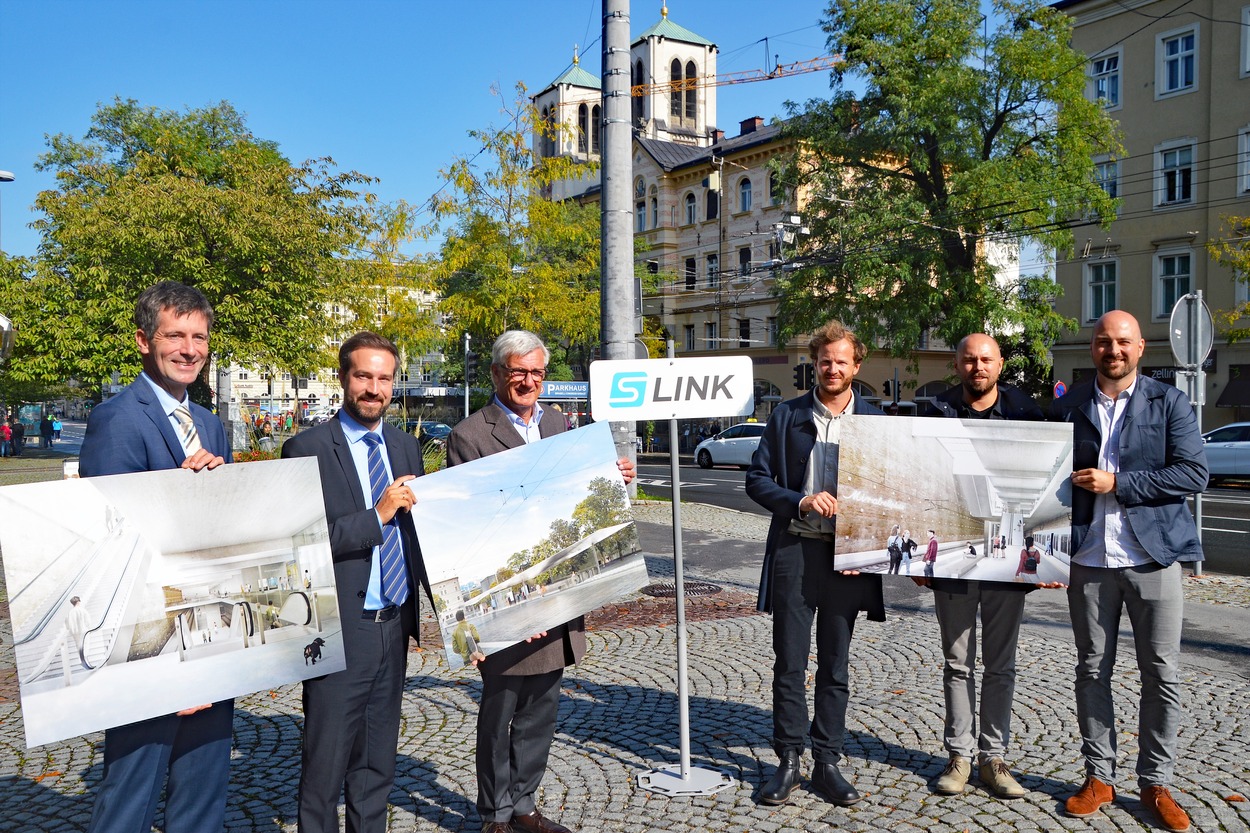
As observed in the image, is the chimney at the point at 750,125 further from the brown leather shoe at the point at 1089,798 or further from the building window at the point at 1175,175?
the brown leather shoe at the point at 1089,798

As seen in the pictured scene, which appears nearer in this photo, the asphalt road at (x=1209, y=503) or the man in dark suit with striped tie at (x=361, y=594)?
the man in dark suit with striped tie at (x=361, y=594)

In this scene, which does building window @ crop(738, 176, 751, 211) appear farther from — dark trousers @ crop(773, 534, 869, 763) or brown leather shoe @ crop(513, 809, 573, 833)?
brown leather shoe @ crop(513, 809, 573, 833)

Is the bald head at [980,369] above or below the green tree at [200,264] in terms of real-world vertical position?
below

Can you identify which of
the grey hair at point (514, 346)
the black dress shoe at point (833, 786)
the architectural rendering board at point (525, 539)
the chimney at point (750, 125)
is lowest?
the black dress shoe at point (833, 786)

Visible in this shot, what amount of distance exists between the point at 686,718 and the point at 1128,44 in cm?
3796

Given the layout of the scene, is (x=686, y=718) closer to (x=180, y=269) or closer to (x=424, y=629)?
(x=424, y=629)

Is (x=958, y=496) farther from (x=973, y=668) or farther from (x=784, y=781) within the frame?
(x=784, y=781)

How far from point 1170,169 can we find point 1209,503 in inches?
748

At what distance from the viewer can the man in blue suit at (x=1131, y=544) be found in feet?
13.5

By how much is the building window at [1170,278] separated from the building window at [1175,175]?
1925mm

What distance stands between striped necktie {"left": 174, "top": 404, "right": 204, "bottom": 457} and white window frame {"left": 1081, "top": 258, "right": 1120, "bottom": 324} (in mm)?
37743

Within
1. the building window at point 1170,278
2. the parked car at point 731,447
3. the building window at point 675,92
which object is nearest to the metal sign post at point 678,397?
the parked car at point 731,447

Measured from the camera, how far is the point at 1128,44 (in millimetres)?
34875

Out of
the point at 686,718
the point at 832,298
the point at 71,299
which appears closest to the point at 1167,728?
the point at 686,718
